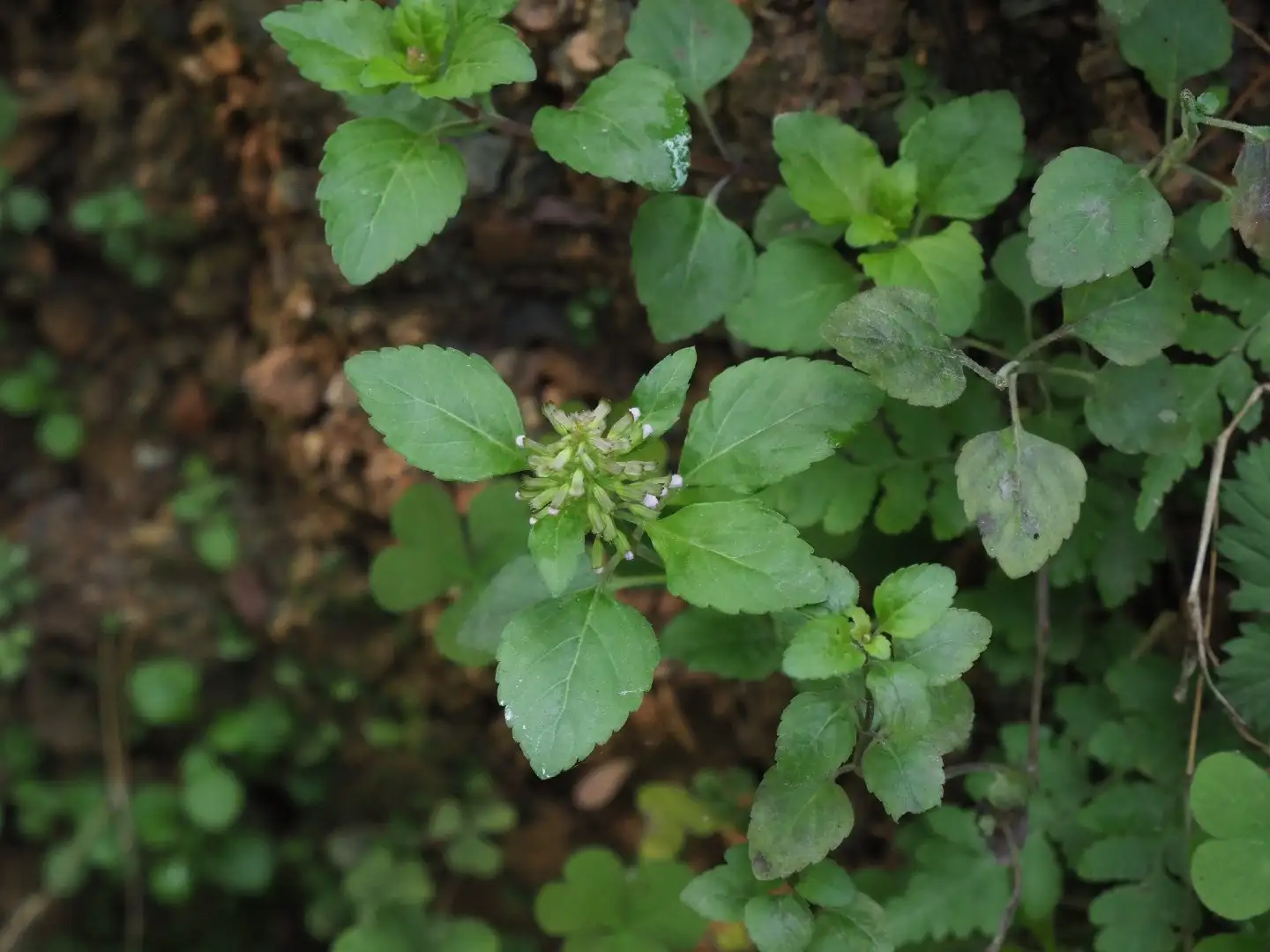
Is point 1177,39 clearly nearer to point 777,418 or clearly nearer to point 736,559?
point 777,418

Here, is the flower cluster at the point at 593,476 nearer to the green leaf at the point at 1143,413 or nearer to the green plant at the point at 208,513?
the green leaf at the point at 1143,413

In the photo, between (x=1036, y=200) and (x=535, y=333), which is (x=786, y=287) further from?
(x=535, y=333)

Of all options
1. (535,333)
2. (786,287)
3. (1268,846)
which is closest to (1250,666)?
(1268,846)

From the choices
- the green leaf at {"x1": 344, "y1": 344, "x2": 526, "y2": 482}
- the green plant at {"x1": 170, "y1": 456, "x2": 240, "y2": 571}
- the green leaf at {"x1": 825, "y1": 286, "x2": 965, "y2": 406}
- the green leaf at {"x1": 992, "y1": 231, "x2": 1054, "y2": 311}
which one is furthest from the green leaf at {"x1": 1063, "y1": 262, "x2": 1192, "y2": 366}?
the green plant at {"x1": 170, "y1": 456, "x2": 240, "y2": 571}

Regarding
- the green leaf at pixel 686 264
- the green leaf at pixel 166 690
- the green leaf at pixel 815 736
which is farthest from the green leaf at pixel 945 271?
the green leaf at pixel 166 690

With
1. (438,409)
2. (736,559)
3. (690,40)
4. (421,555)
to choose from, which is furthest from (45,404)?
(736,559)

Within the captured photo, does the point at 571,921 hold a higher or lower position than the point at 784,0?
lower

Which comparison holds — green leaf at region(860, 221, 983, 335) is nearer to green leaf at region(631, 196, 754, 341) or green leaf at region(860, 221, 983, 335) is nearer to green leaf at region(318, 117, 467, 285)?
green leaf at region(631, 196, 754, 341)
